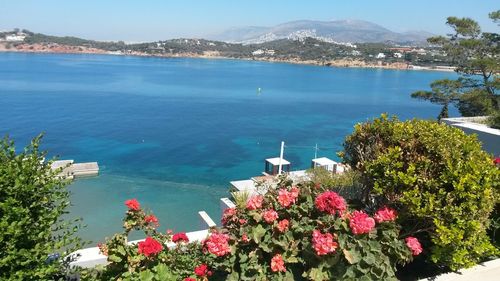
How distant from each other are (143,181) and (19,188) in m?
19.6

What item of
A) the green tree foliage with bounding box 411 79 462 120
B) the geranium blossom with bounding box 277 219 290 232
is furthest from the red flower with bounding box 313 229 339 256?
the green tree foliage with bounding box 411 79 462 120

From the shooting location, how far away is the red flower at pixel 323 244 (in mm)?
2711

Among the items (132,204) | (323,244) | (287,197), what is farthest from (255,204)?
(132,204)

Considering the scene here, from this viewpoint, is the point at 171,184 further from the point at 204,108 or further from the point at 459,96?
the point at 204,108

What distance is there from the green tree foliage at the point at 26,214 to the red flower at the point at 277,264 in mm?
1547

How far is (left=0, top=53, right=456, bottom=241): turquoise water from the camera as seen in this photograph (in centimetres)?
1941

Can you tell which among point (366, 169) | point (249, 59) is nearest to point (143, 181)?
point (366, 169)

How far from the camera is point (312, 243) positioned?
286 centimetres

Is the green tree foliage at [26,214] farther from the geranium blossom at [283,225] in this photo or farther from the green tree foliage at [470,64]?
the green tree foliage at [470,64]

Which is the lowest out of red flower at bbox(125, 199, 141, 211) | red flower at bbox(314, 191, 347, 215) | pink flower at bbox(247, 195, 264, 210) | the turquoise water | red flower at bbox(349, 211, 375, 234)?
the turquoise water

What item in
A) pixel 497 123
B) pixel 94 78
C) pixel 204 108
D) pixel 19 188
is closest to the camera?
pixel 19 188

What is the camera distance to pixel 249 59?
524 ft

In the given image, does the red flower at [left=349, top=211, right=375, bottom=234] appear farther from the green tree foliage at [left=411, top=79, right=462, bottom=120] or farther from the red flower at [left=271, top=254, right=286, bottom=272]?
the green tree foliage at [left=411, top=79, right=462, bottom=120]

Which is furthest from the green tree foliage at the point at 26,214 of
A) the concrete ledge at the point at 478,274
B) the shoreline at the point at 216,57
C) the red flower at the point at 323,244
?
the shoreline at the point at 216,57
